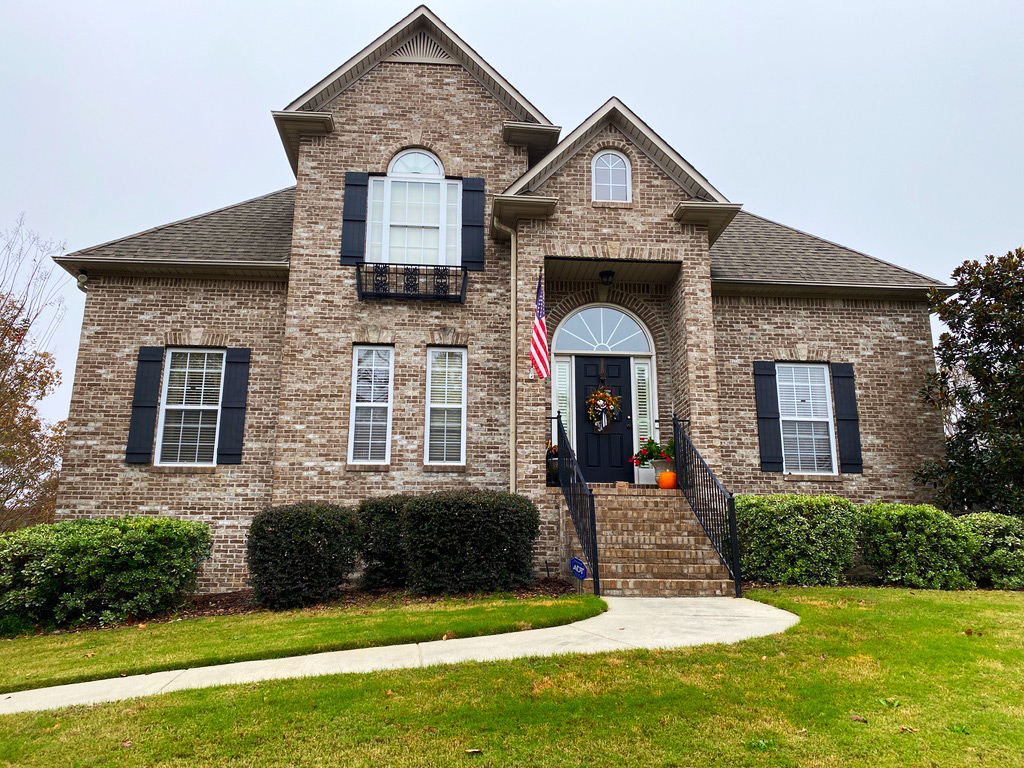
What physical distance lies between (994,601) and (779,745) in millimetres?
6337

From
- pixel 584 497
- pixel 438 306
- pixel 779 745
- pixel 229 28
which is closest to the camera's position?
pixel 779 745

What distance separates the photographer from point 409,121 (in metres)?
13.1

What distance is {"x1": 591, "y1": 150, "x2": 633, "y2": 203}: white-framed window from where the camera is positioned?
12172 millimetres

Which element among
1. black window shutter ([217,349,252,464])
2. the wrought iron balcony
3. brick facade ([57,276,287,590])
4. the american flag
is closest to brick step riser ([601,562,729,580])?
the american flag

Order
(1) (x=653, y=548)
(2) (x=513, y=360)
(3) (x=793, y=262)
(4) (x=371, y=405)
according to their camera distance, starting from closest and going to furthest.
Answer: (1) (x=653, y=548)
(2) (x=513, y=360)
(4) (x=371, y=405)
(3) (x=793, y=262)

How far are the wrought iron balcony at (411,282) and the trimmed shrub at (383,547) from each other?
3733mm

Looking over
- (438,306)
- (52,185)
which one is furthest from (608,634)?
(52,185)

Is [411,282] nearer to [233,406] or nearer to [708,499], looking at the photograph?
[233,406]

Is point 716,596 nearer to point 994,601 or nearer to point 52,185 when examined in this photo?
point 994,601

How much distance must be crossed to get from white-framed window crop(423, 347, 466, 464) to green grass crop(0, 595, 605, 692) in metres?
3.48

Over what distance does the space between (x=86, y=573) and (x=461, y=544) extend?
4436mm

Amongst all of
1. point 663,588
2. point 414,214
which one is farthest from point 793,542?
point 414,214

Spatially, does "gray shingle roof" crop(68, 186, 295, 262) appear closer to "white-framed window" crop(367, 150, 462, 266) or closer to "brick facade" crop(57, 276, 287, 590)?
"brick facade" crop(57, 276, 287, 590)

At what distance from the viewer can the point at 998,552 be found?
10.4 m
